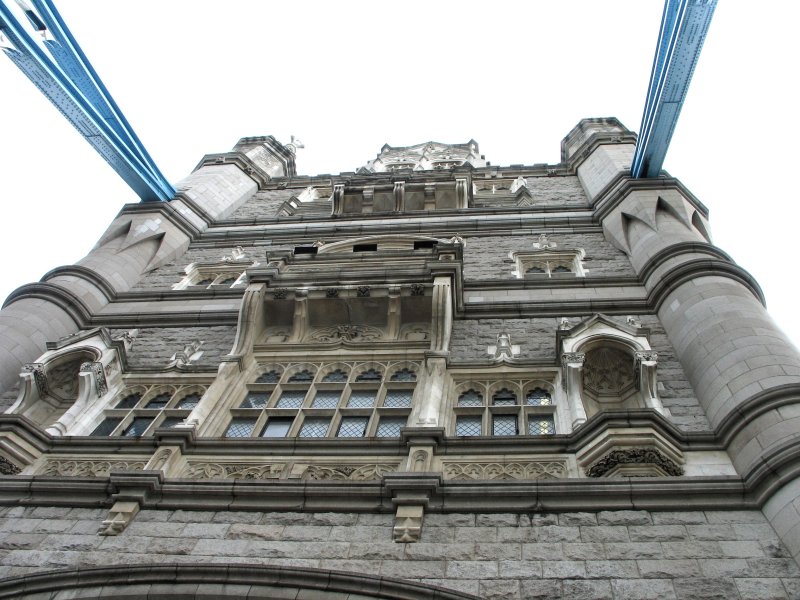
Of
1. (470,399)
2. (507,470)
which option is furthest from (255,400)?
(507,470)

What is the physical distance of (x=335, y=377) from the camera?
36.6ft

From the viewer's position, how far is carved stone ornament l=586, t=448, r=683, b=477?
7.79 meters

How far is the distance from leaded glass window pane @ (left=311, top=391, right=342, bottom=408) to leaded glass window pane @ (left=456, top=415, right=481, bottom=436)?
70.0 inches

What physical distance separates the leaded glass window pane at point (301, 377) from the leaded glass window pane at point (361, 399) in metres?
0.82

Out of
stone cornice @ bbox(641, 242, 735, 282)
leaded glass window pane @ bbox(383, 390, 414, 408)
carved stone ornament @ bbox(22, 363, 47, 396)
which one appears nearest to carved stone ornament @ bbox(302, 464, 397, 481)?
leaded glass window pane @ bbox(383, 390, 414, 408)

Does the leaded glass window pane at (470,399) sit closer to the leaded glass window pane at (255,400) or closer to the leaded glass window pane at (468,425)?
the leaded glass window pane at (468,425)

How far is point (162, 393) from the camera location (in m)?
11.1

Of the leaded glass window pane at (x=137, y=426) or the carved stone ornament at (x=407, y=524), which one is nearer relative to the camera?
the carved stone ornament at (x=407, y=524)

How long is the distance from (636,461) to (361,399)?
13.2 ft

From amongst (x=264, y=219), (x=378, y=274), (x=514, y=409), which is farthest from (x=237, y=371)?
(x=264, y=219)

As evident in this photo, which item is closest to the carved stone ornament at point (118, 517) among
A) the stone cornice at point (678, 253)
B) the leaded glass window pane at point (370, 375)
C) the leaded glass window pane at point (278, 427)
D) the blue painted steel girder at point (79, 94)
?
the leaded glass window pane at point (278, 427)

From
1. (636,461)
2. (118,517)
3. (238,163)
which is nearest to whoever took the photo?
(118,517)

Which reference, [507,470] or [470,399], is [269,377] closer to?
[470,399]

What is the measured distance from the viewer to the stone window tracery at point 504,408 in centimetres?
940
